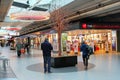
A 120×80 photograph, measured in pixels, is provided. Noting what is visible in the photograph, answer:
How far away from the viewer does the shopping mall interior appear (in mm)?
10759

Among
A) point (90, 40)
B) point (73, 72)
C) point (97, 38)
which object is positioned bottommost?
point (73, 72)

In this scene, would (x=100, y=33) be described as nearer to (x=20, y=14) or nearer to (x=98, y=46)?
(x=98, y=46)

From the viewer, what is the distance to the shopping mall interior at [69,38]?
1076 cm

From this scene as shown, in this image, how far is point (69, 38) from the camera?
90.8 ft

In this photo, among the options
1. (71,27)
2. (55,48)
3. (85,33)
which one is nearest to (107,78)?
(71,27)

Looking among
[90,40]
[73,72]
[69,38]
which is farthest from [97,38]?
[73,72]

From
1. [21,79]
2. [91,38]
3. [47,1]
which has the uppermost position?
[47,1]

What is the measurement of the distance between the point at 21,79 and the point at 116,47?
54.8 feet

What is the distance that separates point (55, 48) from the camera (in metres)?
23.8

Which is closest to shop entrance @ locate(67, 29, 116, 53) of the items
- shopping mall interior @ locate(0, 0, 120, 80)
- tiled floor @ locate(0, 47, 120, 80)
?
shopping mall interior @ locate(0, 0, 120, 80)

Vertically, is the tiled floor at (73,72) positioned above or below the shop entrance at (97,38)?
below

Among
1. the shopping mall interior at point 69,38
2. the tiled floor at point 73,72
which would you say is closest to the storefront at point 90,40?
the shopping mall interior at point 69,38

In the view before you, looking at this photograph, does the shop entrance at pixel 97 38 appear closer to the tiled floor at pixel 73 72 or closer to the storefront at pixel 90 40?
the storefront at pixel 90 40

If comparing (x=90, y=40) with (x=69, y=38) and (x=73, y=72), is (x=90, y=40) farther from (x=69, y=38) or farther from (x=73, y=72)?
(x=73, y=72)
